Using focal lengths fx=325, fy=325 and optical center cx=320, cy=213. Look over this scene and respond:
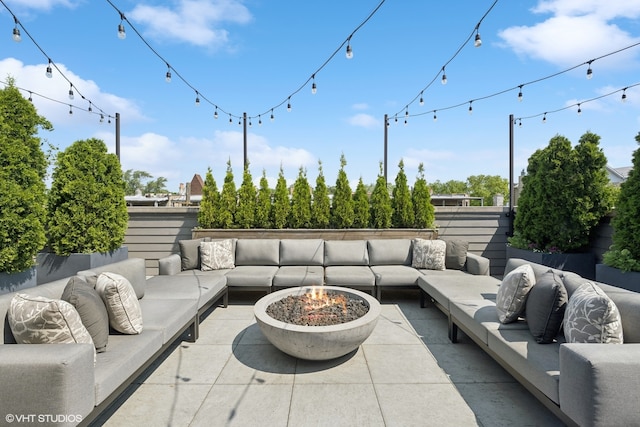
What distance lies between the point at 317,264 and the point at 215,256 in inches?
60.9

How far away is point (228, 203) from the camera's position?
19.2ft

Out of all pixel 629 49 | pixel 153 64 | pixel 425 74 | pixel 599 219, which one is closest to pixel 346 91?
pixel 425 74

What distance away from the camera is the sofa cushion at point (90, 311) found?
6.59 ft

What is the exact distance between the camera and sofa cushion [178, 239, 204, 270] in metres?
4.77

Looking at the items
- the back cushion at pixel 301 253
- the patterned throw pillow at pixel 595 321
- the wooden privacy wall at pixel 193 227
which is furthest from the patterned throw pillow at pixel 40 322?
the wooden privacy wall at pixel 193 227

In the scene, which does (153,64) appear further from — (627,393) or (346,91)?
(627,393)

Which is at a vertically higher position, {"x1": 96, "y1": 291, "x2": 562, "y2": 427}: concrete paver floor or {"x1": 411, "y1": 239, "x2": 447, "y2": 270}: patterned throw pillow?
{"x1": 411, "y1": 239, "x2": 447, "y2": 270}: patterned throw pillow

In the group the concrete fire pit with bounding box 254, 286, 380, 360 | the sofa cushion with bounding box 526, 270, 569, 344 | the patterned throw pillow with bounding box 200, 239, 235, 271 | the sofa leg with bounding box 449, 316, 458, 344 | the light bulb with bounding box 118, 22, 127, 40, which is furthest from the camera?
the patterned throw pillow with bounding box 200, 239, 235, 271

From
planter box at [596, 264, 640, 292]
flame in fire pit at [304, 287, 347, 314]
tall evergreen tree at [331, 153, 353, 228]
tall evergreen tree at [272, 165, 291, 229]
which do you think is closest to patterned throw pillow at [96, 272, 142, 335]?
flame in fire pit at [304, 287, 347, 314]

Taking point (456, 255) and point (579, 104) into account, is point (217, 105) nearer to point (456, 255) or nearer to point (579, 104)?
point (456, 255)

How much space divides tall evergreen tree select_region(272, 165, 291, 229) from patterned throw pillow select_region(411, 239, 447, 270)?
233 centimetres

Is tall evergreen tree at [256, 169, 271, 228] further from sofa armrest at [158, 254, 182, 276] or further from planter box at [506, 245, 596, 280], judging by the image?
planter box at [506, 245, 596, 280]
